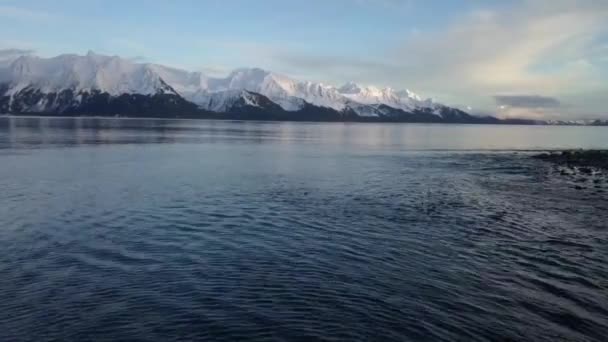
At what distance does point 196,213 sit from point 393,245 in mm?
12713

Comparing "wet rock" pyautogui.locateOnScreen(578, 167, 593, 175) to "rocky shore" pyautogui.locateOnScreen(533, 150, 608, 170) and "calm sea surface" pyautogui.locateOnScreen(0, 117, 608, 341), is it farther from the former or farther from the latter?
"calm sea surface" pyautogui.locateOnScreen(0, 117, 608, 341)

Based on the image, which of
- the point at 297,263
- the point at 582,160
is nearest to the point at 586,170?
the point at 582,160

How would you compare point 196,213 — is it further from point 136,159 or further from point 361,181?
point 136,159

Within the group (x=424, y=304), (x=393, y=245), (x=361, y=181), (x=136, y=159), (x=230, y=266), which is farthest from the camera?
(x=136, y=159)

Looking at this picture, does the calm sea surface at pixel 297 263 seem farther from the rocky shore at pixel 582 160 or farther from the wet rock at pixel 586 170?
the rocky shore at pixel 582 160

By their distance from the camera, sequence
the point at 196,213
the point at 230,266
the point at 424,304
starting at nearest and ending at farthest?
the point at 424,304
the point at 230,266
the point at 196,213

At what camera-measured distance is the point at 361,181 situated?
45812 mm

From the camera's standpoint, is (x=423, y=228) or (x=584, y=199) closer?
(x=423, y=228)

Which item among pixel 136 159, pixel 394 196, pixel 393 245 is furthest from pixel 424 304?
pixel 136 159

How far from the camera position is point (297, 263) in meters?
19.6

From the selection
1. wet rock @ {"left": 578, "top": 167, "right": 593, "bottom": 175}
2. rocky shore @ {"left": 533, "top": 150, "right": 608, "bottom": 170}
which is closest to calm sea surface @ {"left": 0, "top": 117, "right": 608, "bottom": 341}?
wet rock @ {"left": 578, "top": 167, "right": 593, "bottom": 175}

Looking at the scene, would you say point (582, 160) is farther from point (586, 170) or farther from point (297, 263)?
point (297, 263)

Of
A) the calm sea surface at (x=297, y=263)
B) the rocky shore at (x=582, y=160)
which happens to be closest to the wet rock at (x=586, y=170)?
the rocky shore at (x=582, y=160)

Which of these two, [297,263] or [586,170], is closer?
[297,263]
